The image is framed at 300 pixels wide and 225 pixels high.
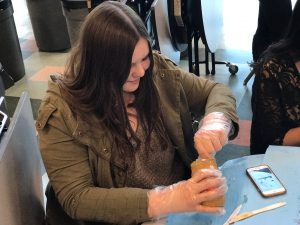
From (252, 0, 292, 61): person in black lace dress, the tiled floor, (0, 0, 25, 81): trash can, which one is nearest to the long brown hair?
the tiled floor

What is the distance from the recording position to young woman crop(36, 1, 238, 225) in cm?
101

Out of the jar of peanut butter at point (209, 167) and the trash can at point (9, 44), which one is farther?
the trash can at point (9, 44)

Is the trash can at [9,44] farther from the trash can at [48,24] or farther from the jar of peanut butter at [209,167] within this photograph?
the jar of peanut butter at [209,167]

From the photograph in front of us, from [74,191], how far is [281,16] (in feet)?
5.77

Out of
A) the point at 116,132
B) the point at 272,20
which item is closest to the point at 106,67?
the point at 116,132

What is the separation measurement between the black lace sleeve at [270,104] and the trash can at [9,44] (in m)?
2.40

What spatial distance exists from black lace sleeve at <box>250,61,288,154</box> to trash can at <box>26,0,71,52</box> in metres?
2.68

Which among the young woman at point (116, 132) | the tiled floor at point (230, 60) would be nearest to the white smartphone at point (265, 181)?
the young woman at point (116, 132)

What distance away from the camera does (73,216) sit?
3.50 feet

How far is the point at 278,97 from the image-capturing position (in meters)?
1.37

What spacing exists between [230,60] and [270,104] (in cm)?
208

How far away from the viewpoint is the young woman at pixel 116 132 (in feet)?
3.32

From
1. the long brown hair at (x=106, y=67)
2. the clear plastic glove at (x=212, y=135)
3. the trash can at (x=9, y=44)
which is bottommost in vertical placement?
the trash can at (x=9, y=44)

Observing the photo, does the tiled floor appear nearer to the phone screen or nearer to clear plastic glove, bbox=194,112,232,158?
clear plastic glove, bbox=194,112,232,158
